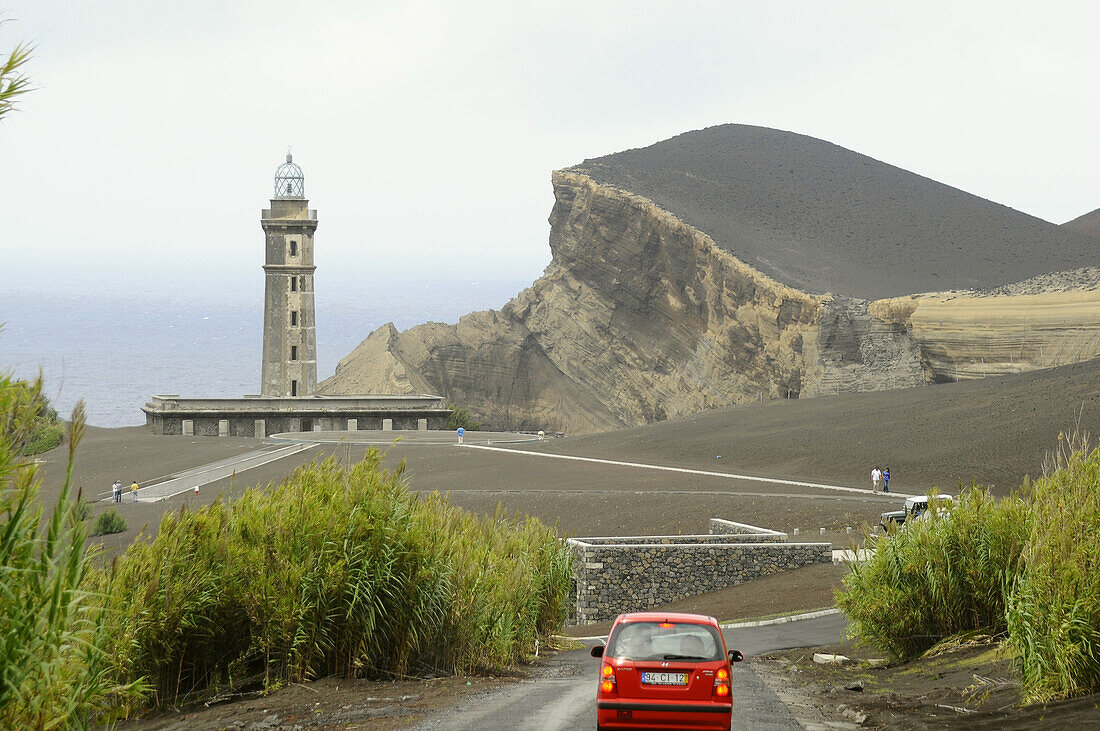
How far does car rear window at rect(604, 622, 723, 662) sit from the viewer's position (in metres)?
9.27

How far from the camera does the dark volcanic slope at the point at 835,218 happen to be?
9275 centimetres

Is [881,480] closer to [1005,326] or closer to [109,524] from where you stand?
[109,524]

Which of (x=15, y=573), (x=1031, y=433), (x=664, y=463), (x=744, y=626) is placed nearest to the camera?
(x=15, y=573)

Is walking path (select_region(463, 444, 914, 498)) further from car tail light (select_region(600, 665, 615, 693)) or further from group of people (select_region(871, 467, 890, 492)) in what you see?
car tail light (select_region(600, 665, 615, 693))

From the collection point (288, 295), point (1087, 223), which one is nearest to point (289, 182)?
point (288, 295)

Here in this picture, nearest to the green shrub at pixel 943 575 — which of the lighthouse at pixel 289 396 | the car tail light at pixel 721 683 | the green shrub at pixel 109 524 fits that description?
the car tail light at pixel 721 683

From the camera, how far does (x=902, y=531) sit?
51.5 feet

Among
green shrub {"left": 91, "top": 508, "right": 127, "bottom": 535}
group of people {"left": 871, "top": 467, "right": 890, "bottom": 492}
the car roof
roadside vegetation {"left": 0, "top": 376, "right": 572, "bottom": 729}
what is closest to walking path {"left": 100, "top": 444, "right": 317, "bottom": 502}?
green shrub {"left": 91, "top": 508, "right": 127, "bottom": 535}

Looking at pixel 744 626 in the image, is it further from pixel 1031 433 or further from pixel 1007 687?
pixel 1031 433

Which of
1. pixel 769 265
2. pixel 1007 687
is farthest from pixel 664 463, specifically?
pixel 769 265

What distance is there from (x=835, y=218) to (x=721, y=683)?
106 m

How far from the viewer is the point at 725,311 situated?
78.8 m

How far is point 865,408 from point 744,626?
105ft

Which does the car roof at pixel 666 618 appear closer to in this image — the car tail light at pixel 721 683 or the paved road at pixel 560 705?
the car tail light at pixel 721 683
